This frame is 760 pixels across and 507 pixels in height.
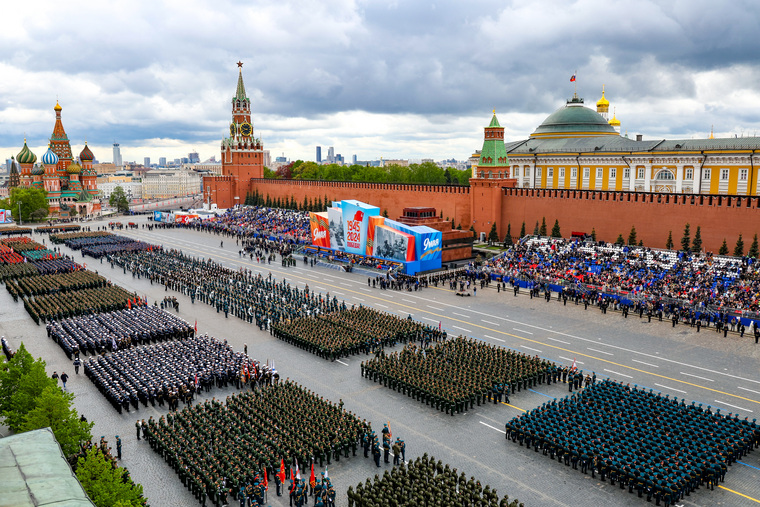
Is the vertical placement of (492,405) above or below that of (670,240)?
below

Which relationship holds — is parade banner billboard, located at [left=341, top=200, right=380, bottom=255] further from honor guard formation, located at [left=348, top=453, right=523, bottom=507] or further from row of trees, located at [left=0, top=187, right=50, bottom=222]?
row of trees, located at [left=0, top=187, right=50, bottom=222]

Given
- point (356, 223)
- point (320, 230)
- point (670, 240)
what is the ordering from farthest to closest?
point (320, 230) < point (356, 223) < point (670, 240)

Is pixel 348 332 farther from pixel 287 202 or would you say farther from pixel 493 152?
pixel 287 202

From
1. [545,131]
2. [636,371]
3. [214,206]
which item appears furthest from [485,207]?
[214,206]

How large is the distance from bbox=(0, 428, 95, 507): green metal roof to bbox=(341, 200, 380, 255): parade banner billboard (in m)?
32.2

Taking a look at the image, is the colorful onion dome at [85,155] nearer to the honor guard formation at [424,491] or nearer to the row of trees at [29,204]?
the row of trees at [29,204]

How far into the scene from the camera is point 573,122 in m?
57.8

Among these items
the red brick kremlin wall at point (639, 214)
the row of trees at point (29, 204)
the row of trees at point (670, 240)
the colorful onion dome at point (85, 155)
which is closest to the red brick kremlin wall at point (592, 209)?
the red brick kremlin wall at point (639, 214)

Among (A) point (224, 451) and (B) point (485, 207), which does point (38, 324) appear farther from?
(B) point (485, 207)

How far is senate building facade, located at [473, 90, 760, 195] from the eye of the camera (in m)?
40.8

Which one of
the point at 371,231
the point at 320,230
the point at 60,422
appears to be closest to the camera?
the point at 60,422

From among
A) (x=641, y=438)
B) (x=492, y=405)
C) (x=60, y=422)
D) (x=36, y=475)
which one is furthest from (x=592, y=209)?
(x=36, y=475)

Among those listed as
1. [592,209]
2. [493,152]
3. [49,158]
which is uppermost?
[49,158]

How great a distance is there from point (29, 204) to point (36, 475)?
84.0 meters
